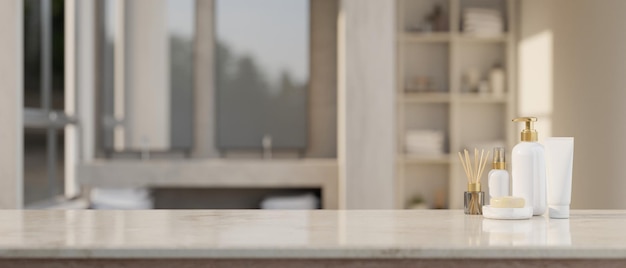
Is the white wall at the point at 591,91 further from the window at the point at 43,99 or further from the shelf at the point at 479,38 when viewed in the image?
the window at the point at 43,99

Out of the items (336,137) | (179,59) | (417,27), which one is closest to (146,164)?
(179,59)

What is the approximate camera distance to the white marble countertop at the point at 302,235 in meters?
1.55

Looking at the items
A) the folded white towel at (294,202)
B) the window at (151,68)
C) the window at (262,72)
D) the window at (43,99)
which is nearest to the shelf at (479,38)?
the window at (262,72)

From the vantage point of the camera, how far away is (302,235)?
169cm

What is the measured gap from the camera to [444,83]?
5883 mm

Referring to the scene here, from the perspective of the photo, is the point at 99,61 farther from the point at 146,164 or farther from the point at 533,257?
the point at 533,257

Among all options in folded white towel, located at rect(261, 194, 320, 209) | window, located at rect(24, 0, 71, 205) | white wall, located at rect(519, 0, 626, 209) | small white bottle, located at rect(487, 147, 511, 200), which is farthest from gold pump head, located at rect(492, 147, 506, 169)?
folded white towel, located at rect(261, 194, 320, 209)

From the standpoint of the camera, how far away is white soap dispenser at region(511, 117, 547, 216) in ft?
6.55

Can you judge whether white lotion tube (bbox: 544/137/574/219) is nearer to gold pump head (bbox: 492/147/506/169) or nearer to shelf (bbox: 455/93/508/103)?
gold pump head (bbox: 492/147/506/169)

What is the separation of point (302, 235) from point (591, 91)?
3059mm

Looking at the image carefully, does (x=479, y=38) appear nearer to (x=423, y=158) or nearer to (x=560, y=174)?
(x=423, y=158)

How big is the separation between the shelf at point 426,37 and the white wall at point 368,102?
136cm

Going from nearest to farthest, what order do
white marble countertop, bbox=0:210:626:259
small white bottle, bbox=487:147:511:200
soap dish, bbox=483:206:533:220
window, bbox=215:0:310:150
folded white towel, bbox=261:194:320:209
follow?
white marble countertop, bbox=0:210:626:259 → soap dish, bbox=483:206:533:220 → small white bottle, bbox=487:147:511:200 → folded white towel, bbox=261:194:320:209 → window, bbox=215:0:310:150

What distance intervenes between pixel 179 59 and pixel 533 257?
400cm
